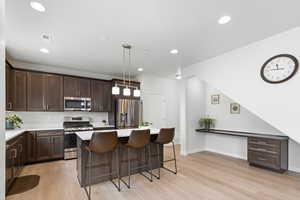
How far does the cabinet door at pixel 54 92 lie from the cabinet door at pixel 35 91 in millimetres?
117

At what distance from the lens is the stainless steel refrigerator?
16.3 feet

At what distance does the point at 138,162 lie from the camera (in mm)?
3463

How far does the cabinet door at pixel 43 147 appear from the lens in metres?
3.97

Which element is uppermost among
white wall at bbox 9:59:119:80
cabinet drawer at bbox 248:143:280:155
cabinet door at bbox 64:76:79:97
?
white wall at bbox 9:59:119:80

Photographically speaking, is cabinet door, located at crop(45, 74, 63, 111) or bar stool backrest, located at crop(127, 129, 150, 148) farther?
cabinet door, located at crop(45, 74, 63, 111)

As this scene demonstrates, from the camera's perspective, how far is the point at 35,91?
413 centimetres

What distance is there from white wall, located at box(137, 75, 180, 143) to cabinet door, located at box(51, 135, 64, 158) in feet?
9.12

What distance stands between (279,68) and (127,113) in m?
4.07

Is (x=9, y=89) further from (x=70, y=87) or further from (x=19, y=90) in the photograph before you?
(x=70, y=87)

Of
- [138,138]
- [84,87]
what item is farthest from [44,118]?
[138,138]

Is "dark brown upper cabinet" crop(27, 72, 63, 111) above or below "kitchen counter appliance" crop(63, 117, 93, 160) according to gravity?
above

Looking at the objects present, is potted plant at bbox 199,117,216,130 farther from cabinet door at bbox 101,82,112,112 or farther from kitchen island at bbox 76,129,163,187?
cabinet door at bbox 101,82,112,112

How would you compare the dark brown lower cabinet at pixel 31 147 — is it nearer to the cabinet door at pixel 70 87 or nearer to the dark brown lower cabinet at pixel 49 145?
the dark brown lower cabinet at pixel 49 145

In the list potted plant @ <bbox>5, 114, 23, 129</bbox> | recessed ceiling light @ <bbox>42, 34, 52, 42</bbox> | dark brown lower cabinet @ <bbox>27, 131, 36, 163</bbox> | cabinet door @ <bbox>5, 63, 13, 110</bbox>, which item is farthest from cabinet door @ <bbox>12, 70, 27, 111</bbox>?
recessed ceiling light @ <bbox>42, 34, 52, 42</bbox>
